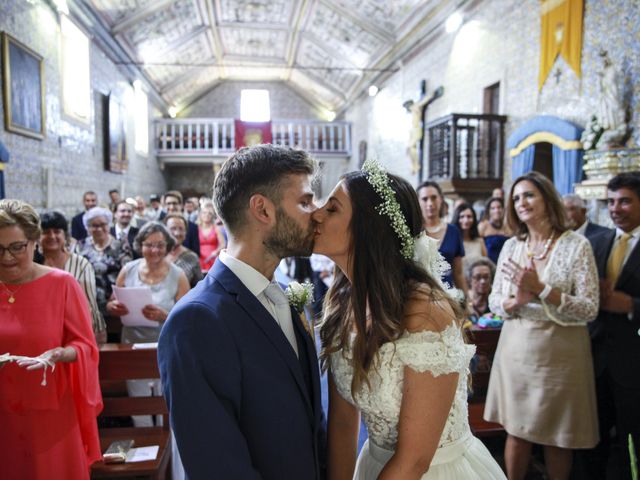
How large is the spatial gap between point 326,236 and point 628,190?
98.5 inches

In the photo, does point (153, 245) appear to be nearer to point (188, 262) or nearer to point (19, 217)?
point (188, 262)

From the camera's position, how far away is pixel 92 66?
34.8ft

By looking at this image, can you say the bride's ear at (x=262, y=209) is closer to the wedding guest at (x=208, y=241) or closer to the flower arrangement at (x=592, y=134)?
the wedding guest at (x=208, y=241)

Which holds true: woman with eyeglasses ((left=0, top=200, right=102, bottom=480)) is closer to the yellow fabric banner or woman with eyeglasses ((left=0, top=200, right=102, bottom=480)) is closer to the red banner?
the yellow fabric banner

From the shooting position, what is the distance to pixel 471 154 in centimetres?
883

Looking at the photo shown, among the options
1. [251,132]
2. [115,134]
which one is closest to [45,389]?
[115,134]

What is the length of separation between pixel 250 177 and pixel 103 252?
339cm

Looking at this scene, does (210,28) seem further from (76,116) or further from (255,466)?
(255,466)

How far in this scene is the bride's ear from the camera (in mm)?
1455

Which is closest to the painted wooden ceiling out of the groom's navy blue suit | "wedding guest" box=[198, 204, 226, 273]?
"wedding guest" box=[198, 204, 226, 273]

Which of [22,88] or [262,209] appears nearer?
[262,209]

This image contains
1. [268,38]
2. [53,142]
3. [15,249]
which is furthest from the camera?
[268,38]

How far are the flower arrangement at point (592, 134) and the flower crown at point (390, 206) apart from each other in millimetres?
5261

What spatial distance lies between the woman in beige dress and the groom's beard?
177 cm
